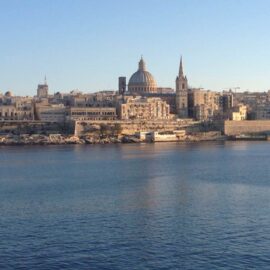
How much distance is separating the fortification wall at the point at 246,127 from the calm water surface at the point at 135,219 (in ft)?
92.0

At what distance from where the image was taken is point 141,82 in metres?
68.4

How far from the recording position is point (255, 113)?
59875mm

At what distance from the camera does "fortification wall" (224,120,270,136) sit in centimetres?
5316

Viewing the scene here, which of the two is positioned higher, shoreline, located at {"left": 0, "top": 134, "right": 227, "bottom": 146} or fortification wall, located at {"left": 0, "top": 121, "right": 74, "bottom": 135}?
fortification wall, located at {"left": 0, "top": 121, "right": 74, "bottom": 135}

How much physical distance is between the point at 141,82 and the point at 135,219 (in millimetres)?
54386

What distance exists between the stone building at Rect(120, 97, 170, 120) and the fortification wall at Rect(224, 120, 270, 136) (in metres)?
5.56

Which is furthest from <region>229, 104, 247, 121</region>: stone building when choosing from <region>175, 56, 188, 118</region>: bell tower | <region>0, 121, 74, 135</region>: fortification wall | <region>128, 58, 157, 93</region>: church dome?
<region>0, 121, 74, 135</region>: fortification wall

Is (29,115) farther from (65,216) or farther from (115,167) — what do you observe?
(65,216)

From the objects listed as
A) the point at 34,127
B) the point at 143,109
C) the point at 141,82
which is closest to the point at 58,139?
the point at 34,127

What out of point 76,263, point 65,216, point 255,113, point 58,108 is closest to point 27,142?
point 58,108

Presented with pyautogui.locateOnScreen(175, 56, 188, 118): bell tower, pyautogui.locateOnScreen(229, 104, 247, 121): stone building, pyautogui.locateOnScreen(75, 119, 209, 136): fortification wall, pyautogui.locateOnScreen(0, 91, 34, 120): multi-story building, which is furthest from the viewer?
pyautogui.locateOnScreen(175, 56, 188, 118): bell tower

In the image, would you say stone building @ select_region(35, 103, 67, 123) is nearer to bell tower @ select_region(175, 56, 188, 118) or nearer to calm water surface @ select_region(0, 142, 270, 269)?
bell tower @ select_region(175, 56, 188, 118)

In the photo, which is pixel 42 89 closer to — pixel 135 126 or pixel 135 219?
pixel 135 126

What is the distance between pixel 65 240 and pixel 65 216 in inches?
92.3
